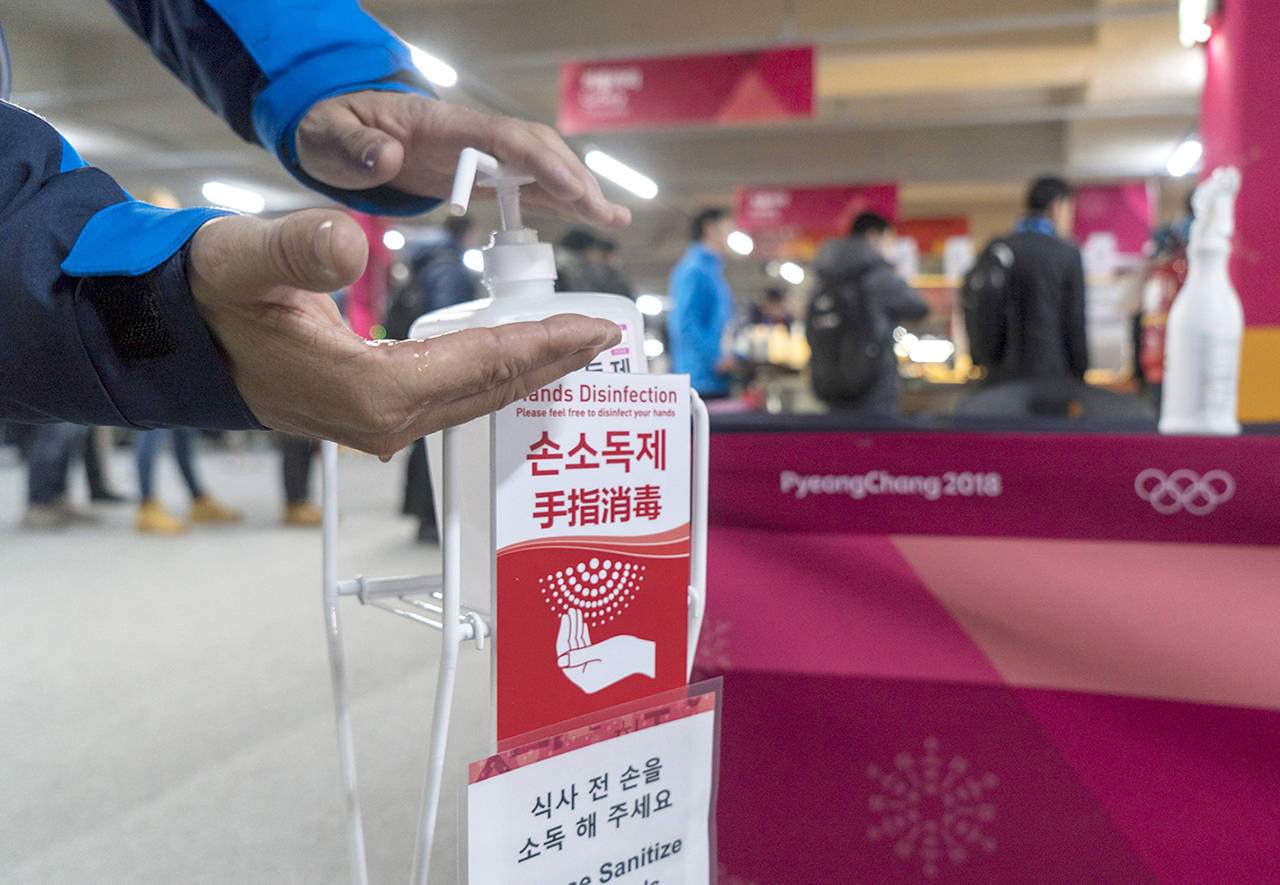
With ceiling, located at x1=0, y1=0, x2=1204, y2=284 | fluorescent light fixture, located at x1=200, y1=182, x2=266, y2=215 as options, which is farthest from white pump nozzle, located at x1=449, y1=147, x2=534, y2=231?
fluorescent light fixture, located at x1=200, y1=182, x2=266, y2=215

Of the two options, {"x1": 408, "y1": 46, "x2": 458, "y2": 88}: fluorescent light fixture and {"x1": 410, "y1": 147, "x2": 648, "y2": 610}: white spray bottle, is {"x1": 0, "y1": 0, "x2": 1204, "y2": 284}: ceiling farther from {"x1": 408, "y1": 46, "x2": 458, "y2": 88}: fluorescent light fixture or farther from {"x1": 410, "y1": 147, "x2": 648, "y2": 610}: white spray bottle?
{"x1": 410, "y1": 147, "x2": 648, "y2": 610}: white spray bottle

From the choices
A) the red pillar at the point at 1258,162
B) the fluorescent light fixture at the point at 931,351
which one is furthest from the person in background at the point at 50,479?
the fluorescent light fixture at the point at 931,351

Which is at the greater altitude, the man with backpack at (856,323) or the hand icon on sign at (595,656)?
the man with backpack at (856,323)

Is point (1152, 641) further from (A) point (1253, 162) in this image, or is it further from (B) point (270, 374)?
(A) point (1253, 162)

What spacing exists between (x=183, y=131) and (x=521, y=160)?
10.5 metres

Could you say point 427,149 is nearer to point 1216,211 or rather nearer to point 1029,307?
point 1216,211

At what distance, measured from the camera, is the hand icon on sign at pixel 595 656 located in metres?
0.59

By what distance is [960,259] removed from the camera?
30.6 ft

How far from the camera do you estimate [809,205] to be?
9.26m

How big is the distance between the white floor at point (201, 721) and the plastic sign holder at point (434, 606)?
0.14 feet

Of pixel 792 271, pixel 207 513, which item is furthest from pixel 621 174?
pixel 792 271

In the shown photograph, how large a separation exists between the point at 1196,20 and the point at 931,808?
368 cm

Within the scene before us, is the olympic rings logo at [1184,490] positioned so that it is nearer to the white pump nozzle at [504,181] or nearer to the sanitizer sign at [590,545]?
the sanitizer sign at [590,545]

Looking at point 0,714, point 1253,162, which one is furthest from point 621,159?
point 0,714
